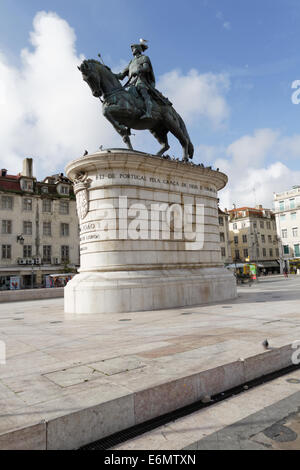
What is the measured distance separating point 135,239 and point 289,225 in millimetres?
63808

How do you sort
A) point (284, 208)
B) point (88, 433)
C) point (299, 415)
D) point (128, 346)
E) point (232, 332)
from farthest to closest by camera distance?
point (284, 208) → point (232, 332) → point (128, 346) → point (299, 415) → point (88, 433)

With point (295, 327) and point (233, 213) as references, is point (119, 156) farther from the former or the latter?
point (233, 213)

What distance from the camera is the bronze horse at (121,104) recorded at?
1575 centimetres

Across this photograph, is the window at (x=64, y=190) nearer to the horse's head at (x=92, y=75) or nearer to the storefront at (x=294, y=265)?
the horse's head at (x=92, y=75)

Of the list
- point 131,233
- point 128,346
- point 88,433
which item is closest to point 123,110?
point 131,233

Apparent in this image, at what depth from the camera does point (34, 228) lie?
51.0 m

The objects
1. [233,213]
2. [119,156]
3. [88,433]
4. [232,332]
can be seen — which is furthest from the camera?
[233,213]

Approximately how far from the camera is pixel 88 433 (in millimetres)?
3848

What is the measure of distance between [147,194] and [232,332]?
920cm

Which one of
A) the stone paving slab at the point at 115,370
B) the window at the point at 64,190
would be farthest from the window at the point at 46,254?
the stone paving slab at the point at 115,370

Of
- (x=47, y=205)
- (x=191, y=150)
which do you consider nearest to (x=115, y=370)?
(x=191, y=150)

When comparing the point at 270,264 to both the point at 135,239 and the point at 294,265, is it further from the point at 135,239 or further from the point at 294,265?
the point at 135,239

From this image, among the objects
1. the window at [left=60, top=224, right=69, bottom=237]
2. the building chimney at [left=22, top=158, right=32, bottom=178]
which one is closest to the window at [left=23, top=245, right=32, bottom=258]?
the window at [left=60, top=224, right=69, bottom=237]

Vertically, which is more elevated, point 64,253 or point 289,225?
point 289,225
